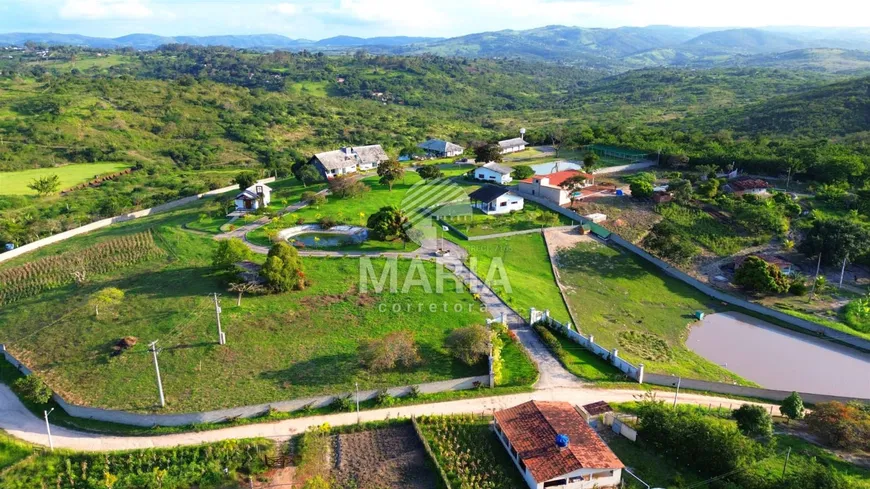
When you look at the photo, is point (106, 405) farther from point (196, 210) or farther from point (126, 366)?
point (196, 210)

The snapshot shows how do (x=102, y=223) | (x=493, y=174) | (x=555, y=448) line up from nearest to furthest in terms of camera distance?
(x=555, y=448) → (x=102, y=223) → (x=493, y=174)

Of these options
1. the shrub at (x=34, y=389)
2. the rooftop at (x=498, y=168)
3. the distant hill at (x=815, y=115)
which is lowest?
the shrub at (x=34, y=389)

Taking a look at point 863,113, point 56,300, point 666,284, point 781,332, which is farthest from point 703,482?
point 863,113

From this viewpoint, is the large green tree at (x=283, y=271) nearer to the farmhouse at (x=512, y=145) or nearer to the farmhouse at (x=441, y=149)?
the farmhouse at (x=441, y=149)

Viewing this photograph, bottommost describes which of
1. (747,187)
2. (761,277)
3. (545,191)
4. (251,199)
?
(761,277)

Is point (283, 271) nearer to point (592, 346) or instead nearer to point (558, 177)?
point (592, 346)

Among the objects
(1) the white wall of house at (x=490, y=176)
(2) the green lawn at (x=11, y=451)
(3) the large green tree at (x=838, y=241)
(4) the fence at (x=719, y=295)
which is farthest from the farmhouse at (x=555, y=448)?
(1) the white wall of house at (x=490, y=176)

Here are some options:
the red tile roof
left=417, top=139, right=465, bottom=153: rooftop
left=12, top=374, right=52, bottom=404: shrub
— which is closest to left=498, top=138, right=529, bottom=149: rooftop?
left=417, top=139, right=465, bottom=153: rooftop

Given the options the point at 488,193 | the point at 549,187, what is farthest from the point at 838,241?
the point at 488,193
